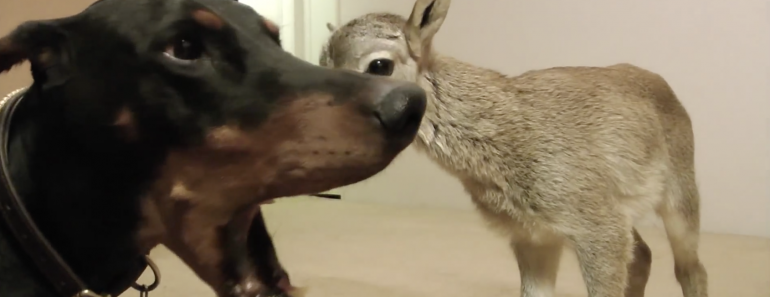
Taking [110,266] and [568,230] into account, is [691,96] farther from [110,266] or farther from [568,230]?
[110,266]

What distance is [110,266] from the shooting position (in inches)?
33.2

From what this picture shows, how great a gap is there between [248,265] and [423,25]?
87 centimetres

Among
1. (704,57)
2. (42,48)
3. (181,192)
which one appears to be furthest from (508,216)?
(704,57)

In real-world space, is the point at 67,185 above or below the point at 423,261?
above

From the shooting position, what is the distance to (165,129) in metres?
0.78

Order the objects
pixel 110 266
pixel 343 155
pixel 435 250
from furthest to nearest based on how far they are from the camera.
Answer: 1. pixel 435 250
2. pixel 110 266
3. pixel 343 155

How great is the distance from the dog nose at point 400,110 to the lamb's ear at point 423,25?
810mm

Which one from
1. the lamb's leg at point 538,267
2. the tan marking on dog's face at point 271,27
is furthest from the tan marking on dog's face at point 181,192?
the lamb's leg at point 538,267

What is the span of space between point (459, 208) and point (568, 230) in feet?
6.33

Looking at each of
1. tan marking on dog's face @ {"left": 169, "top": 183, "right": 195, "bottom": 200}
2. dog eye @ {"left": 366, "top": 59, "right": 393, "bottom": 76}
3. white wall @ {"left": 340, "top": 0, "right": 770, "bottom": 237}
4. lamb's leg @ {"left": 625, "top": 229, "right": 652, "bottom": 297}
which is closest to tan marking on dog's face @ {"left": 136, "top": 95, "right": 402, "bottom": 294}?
tan marking on dog's face @ {"left": 169, "top": 183, "right": 195, "bottom": 200}

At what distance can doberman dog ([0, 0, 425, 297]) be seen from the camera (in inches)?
29.5

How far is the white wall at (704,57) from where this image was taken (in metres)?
2.61

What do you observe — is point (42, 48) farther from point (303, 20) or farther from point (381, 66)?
point (303, 20)

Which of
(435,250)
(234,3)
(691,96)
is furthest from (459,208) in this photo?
(234,3)
